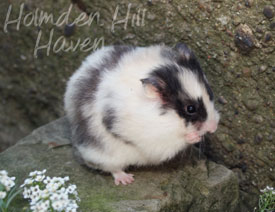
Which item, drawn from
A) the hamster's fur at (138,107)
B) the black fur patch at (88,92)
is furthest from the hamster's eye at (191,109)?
the black fur patch at (88,92)

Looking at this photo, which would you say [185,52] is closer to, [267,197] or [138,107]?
[138,107]

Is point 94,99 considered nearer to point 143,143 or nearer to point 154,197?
point 143,143

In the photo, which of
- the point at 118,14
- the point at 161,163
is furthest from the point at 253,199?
the point at 118,14

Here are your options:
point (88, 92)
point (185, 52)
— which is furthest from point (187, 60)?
point (88, 92)

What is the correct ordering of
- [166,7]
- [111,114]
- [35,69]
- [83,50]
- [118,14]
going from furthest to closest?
[35,69], [83,50], [118,14], [166,7], [111,114]

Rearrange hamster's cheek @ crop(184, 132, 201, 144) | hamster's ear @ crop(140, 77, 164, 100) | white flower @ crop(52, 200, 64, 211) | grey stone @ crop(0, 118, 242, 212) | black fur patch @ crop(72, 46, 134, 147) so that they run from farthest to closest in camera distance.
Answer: black fur patch @ crop(72, 46, 134, 147) → grey stone @ crop(0, 118, 242, 212) → hamster's cheek @ crop(184, 132, 201, 144) → hamster's ear @ crop(140, 77, 164, 100) → white flower @ crop(52, 200, 64, 211)

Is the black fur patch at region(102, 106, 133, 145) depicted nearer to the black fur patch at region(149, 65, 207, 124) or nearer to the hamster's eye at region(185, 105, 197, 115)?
the black fur patch at region(149, 65, 207, 124)

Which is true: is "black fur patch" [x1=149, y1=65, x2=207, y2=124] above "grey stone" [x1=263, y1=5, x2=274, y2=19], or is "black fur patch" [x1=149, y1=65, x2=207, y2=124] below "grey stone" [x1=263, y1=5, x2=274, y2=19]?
below

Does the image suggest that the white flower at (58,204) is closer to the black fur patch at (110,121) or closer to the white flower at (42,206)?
the white flower at (42,206)

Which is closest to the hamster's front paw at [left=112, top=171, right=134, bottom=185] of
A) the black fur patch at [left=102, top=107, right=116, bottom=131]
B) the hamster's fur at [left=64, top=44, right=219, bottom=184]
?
the hamster's fur at [left=64, top=44, right=219, bottom=184]
